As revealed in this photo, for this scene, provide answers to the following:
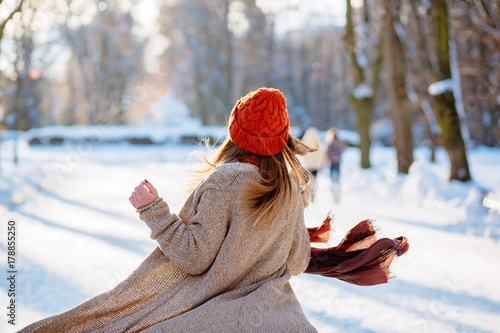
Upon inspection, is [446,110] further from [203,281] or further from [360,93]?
[203,281]

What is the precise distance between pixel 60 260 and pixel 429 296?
446 cm

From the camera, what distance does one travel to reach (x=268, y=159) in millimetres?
2576

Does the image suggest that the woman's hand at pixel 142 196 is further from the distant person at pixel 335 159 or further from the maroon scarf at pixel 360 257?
the distant person at pixel 335 159

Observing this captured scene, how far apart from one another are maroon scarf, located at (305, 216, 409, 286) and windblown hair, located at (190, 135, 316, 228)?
19.1 inches

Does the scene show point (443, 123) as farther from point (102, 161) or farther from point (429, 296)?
point (102, 161)

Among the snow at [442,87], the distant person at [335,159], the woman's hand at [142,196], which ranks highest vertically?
the woman's hand at [142,196]

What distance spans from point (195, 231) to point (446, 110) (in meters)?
12.5

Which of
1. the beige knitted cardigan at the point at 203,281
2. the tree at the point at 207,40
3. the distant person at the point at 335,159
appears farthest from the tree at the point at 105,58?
the beige knitted cardigan at the point at 203,281

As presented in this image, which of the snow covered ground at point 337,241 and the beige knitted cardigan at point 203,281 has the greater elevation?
the beige knitted cardigan at point 203,281

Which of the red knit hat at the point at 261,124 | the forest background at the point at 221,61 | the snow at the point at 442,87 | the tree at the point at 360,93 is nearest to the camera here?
the red knit hat at the point at 261,124

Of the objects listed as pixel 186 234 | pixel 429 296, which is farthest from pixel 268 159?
pixel 429 296

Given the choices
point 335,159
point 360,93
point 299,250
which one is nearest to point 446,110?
point 335,159

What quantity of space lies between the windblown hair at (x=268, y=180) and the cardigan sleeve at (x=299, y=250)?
8.2 inches

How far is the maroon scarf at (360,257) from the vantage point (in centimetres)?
280
